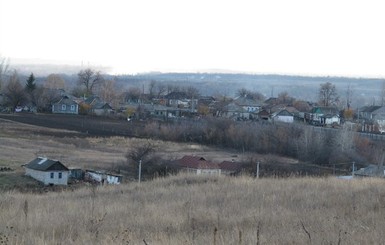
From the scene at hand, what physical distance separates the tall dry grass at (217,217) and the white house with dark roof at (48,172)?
16306mm

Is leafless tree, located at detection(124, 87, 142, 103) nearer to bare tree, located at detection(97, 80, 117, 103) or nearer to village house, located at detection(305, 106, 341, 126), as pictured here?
bare tree, located at detection(97, 80, 117, 103)

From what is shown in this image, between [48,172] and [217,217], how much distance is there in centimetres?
2093

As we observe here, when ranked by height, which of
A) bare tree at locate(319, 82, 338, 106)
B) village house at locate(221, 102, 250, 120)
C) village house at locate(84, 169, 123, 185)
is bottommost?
village house at locate(221, 102, 250, 120)

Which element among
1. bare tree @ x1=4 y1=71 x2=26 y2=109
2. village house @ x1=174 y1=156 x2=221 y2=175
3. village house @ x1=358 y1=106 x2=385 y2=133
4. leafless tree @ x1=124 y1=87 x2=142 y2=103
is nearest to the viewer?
village house @ x1=174 y1=156 x2=221 y2=175

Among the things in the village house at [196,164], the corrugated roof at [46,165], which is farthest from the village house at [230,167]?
the corrugated roof at [46,165]

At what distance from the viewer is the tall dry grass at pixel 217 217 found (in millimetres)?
5195

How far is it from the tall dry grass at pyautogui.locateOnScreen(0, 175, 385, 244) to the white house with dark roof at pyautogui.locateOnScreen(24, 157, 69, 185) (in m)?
16.3

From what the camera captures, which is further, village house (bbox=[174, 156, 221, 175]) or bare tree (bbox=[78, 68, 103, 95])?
bare tree (bbox=[78, 68, 103, 95])

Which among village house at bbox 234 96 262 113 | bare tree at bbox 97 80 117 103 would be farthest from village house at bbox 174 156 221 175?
bare tree at bbox 97 80 117 103

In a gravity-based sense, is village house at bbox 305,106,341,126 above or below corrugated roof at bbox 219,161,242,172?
below

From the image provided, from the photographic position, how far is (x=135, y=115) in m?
78.3

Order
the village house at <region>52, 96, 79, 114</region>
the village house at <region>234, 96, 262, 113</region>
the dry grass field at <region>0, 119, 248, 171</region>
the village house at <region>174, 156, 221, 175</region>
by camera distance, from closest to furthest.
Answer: the village house at <region>174, 156, 221, 175</region> < the dry grass field at <region>0, 119, 248, 171</region> < the village house at <region>52, 96, 79, 114</region> < the village house at <region>234, 96, 262, 113</region>

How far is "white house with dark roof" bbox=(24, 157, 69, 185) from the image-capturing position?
2645cm

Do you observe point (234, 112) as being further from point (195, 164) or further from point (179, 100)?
point (195, 164)
